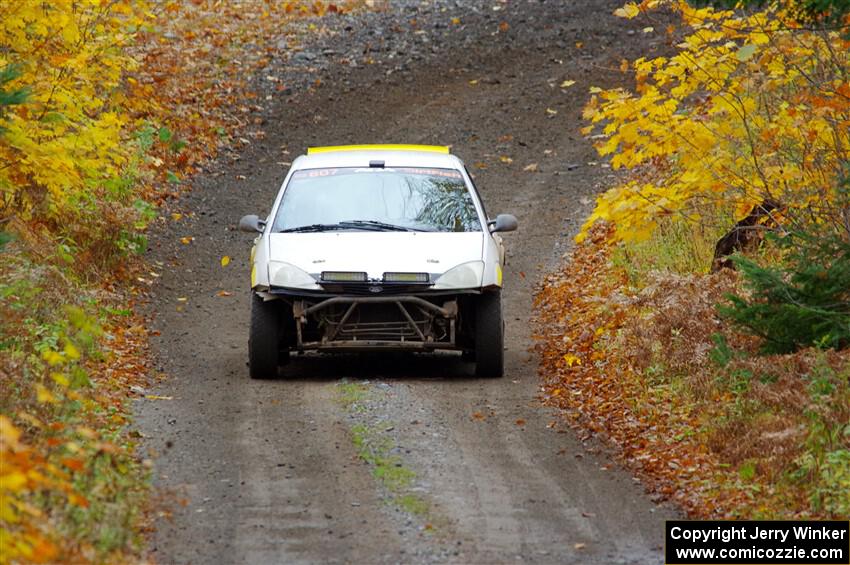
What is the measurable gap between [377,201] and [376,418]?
9.07 feet

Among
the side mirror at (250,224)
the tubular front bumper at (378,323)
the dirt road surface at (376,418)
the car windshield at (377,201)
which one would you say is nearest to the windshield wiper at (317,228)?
the car windshield at (377,201)

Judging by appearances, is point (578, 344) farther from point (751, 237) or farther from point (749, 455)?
point (749, 455)

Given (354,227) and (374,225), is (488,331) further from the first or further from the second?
(354,227)

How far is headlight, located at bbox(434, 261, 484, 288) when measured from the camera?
10789 mm

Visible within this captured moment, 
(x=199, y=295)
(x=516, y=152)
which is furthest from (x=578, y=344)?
(x=516, y=152)

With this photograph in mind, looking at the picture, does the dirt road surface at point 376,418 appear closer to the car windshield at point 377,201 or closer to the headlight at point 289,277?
the headlight at point 289,277

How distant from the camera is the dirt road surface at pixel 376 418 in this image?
23.1ft

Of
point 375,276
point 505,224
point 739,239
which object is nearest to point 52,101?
point 375,276

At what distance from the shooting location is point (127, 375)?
37.0 feet

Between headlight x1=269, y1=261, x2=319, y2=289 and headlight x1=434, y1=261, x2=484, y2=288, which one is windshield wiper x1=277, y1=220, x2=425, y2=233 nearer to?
headlight x1=269, y1=261, x2=319, y2=289

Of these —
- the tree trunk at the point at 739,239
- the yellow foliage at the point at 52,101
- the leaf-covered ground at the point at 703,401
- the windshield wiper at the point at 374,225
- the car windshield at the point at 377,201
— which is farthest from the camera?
the tree trunk at the point at 739,239

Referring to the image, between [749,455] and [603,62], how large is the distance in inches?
703

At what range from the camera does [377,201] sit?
38.5 feet

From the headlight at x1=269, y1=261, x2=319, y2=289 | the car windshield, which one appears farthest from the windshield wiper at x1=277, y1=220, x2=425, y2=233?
the headlight at x1=269, y1=261, x2=319, y2=289
